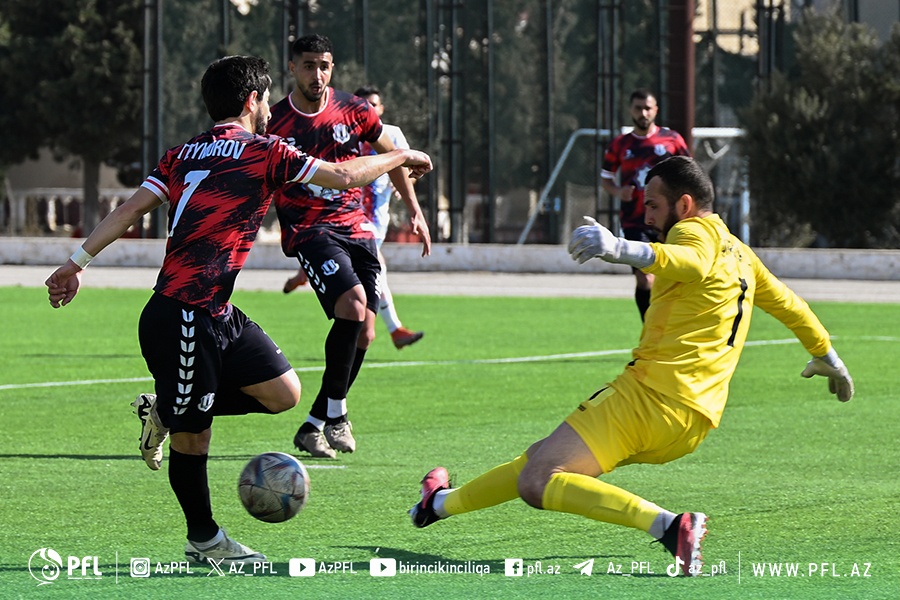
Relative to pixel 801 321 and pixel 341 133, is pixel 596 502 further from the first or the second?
pixel 341 133

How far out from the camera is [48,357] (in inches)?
605

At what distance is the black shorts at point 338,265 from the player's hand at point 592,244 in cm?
406

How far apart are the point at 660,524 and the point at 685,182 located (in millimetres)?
1319

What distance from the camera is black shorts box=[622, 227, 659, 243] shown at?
14.5 meters

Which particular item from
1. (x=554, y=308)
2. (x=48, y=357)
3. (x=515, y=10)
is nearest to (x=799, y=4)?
(x=515, y=10)

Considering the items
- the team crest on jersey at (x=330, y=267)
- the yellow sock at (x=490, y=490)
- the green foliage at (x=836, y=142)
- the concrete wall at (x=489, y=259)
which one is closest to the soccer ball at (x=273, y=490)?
the yellow sock at (x=490, y=490)

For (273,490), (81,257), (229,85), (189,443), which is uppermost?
(229,85)

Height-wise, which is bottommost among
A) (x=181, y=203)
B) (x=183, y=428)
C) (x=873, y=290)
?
(x=873, y=290)

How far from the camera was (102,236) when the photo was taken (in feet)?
20.9

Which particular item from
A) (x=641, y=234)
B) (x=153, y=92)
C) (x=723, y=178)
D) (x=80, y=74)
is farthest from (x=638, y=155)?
(x=80, y=74)

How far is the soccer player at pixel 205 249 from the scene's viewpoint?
245 inches

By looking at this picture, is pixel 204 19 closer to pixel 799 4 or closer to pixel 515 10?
pixel 515 10

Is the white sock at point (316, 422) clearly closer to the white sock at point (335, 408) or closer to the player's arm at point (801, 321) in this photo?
the white sock at point (335, 408)

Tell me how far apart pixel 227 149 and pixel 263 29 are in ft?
153
